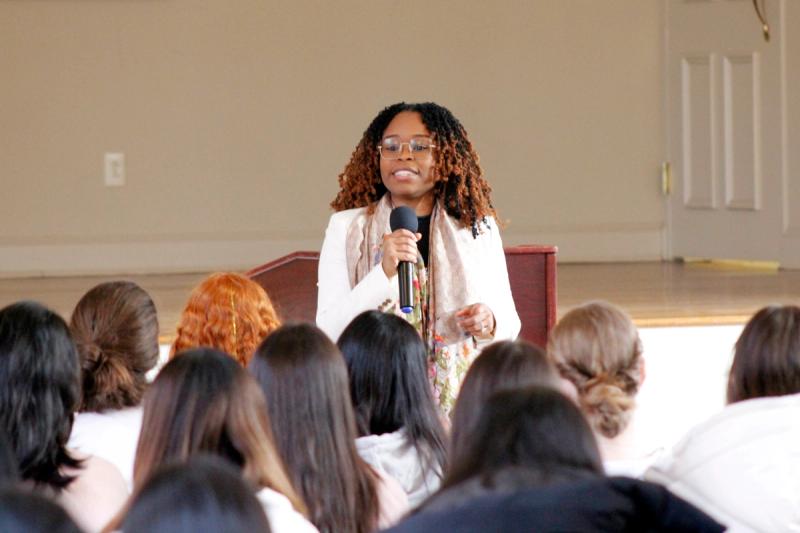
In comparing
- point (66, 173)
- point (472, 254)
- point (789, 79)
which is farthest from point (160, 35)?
point (472, 254)

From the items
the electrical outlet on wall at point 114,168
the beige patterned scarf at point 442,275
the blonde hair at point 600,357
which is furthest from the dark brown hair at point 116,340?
the electrical outlet on wall at point 114,168

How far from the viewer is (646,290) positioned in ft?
19.9

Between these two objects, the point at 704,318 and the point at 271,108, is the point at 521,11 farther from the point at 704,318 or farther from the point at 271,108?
the point at 704,318

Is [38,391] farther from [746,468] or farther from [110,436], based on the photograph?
[746,468]

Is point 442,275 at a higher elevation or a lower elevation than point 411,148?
lower

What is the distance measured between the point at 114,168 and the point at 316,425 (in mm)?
5122

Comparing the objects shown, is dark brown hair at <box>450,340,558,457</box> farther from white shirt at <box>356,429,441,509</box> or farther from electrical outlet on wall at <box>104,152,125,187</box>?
electrical outlet on wall at <box>104,152,125,187</box>

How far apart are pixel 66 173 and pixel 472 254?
165 inches

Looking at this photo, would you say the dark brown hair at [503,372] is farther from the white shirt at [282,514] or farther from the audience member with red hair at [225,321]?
the audience member with red hair at [225,321]

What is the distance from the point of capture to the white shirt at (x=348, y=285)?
3156 millimetres

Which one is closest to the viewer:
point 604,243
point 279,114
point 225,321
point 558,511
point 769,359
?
point 558,511

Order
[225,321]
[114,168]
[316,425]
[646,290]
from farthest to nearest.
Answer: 1. [114,168]
2. [646,290]
3. [225,321]
4. [316,425]

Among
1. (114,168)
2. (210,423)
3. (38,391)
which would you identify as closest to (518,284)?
(38,391)

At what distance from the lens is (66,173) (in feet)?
23.1
